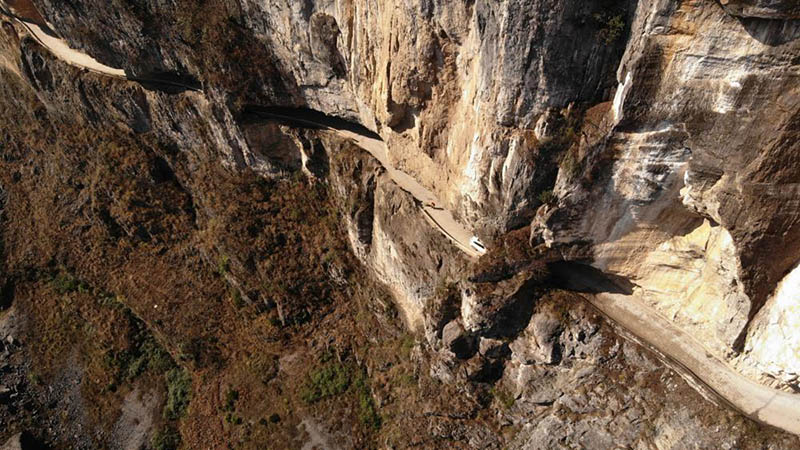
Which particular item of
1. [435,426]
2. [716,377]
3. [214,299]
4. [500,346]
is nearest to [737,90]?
[716,377]

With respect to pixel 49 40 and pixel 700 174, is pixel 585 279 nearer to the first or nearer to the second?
pixel 700 174

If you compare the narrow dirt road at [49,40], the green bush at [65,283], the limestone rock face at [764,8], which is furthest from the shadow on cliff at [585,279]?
the green bush at [65,283]

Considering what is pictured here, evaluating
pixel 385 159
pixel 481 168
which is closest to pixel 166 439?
pixel 385 159

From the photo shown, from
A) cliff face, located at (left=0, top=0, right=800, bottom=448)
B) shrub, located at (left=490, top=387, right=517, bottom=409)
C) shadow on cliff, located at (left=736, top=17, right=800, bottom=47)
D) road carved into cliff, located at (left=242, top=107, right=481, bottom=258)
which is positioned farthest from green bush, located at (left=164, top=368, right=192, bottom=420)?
shadow on cliff, located at (left=736, top=17, right=800, bottom=47)

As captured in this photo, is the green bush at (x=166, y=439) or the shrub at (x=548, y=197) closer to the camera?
the shrub at (x=548, y=197)

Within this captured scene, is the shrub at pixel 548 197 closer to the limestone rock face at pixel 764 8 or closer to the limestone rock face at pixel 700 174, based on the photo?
the limestone rock face at pixel 700 174

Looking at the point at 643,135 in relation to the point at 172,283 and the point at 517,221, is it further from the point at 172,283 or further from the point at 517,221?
the point at 172,283

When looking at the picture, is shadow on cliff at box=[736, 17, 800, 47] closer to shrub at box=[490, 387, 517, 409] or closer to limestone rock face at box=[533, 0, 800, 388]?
limestone rock face at box=[533, 0, 800, 388]
